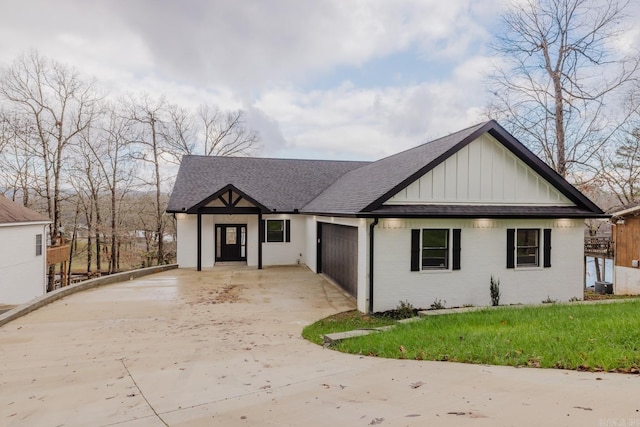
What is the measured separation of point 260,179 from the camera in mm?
19922

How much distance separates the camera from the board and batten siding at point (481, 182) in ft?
33.9

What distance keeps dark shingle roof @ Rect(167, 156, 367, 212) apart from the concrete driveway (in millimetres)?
9570

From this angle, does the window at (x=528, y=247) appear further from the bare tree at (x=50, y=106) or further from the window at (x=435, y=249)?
the bare tree at (x=50, y=106)

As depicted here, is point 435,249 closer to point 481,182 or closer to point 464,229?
point 464,229

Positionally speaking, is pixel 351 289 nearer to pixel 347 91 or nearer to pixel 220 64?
pixel 220 64

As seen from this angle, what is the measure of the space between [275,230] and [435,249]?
943cm

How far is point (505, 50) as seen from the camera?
20312 mm

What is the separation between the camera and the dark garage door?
36.8ft

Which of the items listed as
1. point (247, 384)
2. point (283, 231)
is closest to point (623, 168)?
point (283, 231)

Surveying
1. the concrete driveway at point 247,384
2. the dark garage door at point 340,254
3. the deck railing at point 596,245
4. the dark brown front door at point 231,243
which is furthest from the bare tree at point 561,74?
the concrete driveway at point 247,384

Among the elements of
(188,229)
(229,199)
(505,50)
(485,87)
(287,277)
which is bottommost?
(287,277)

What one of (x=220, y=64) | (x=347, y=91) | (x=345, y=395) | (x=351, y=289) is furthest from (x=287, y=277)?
(x=347, y=91)

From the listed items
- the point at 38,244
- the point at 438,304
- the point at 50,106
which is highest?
the point at 50,106

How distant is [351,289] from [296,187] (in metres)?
9.34
